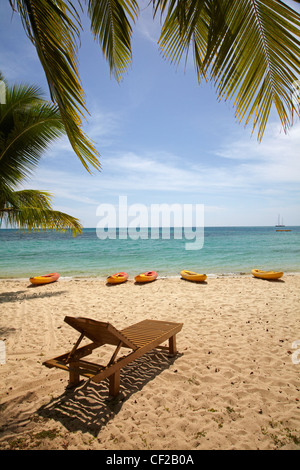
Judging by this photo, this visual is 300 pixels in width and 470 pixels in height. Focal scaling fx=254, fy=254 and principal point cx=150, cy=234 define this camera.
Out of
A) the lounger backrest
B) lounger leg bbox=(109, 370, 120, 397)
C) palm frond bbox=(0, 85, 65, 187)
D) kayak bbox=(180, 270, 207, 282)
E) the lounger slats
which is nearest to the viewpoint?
the lounger backrest

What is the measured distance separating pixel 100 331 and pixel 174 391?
1.26 m

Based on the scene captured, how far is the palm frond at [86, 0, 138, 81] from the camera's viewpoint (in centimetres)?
233

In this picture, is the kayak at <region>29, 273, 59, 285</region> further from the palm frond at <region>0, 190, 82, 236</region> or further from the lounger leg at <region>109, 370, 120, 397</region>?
the lounger leg at <region>109, 370, 120, 397</region>

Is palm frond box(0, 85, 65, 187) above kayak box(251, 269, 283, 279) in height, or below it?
above

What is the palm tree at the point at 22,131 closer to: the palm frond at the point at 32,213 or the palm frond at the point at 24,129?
the palm frond at the point at 24,129

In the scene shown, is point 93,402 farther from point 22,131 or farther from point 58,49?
point 22,131

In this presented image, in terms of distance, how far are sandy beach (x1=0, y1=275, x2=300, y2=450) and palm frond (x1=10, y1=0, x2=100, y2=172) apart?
2.85 meters

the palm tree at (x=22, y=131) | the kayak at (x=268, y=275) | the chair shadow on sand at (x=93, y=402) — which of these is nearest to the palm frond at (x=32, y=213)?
the palm tree at (x=22, y=131)

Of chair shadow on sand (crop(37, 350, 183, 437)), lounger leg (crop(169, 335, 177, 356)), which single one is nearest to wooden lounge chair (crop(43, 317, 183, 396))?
chair shadow on sand (crop(37, 350, 183, 437))

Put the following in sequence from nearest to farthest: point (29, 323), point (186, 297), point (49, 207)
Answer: point (29, 323) < point (49, 207) < point (186, 297)

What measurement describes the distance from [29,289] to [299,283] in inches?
445

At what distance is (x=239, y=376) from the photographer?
3598 millimetres
